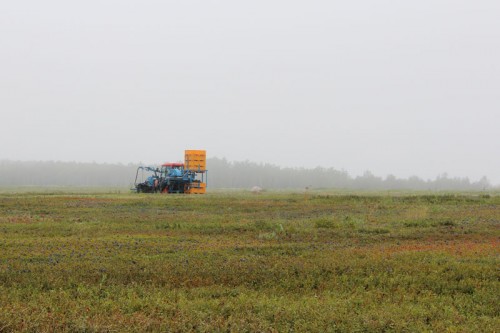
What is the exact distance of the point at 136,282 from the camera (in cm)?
1035

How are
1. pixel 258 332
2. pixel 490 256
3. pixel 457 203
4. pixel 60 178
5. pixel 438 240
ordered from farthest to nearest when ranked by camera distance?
A: pixel 60 178
pixel 457 203
pixel 438 240
pixel 490 256
pixel 258 332

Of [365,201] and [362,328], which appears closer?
[362,328]

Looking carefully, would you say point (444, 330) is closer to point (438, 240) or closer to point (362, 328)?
point (362, 328)

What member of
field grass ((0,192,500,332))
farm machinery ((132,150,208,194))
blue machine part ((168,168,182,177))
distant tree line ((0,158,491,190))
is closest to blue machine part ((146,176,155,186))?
farm machinery ((132,150,208,194))

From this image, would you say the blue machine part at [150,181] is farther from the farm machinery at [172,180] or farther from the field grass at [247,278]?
the field grass at [247,278]

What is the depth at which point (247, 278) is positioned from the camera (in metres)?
10.8

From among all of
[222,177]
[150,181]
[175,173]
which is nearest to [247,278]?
[175,173]

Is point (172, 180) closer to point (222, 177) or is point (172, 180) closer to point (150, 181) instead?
point (150, 181)

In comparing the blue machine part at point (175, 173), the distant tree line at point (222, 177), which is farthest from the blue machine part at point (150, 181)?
the distant tree line at point (222, 177)

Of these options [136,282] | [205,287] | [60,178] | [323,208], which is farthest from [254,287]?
[60,178]

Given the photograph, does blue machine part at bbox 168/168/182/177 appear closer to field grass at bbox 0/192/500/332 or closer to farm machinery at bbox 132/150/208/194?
farm machinery at bbox 132/150/208/194

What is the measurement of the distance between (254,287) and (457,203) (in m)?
28.4

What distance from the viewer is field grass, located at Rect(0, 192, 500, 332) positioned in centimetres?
786

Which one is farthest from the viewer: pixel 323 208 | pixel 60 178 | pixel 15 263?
pixel 60 178
